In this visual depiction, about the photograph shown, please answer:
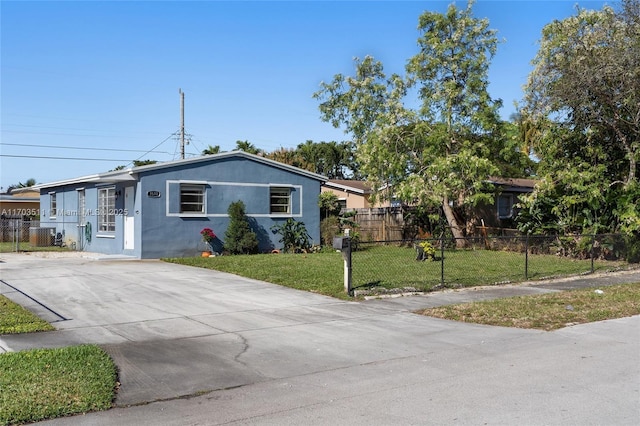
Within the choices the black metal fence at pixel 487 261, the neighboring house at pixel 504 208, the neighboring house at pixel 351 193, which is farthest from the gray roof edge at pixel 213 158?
the neighboring house at pixel 504 208

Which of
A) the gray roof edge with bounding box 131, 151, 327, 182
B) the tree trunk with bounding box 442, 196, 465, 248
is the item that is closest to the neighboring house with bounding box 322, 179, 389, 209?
the tree trunk with bounding box 442, 196, 465, 248

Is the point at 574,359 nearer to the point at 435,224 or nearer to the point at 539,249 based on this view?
the point at 539,249

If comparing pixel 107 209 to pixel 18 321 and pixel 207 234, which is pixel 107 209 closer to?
pixel 207 234

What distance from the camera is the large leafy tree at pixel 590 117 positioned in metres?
18.4

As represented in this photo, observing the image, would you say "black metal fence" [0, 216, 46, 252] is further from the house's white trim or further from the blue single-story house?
the house's white trim

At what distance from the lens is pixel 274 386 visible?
6270 mm

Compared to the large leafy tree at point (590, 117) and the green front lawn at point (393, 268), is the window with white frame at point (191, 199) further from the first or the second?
the large leafy tree at point (590, 117)

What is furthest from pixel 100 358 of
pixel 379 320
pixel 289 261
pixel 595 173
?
pixel 595 173

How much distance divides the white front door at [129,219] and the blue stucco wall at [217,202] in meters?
1.01

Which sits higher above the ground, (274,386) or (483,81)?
(483,81)

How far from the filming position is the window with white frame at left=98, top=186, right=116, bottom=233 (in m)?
22.9

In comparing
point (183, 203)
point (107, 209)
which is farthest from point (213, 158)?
point (107, 209)

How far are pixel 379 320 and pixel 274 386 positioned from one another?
13.6 ft

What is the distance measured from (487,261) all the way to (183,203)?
11147 millimetres
